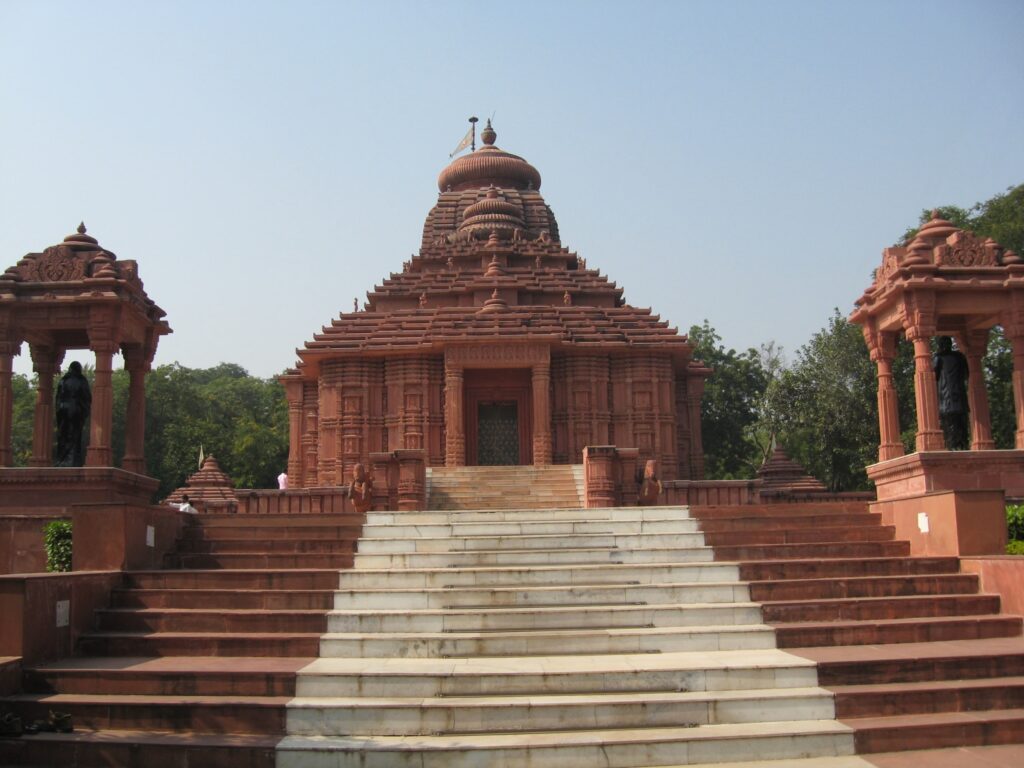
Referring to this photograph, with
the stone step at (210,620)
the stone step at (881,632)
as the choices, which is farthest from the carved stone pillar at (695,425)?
the stone step at (210,620)

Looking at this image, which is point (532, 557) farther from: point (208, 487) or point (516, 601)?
point (208, 487)

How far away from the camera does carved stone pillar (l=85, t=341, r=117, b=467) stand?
521 inches

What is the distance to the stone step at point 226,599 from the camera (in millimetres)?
9398

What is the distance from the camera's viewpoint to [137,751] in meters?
7.01

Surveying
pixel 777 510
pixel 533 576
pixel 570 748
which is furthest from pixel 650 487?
pixel 570 748

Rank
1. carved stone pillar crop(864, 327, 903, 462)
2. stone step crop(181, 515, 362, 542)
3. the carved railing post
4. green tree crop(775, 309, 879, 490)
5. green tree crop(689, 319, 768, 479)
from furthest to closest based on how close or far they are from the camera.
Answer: green tree crop(689, 319, 768, 479), green tree crop(775, 309, 879, 490), the carved railing post, carved stone pillar crop(864, 327, 903, 462), stone step crop(181, 515, 362, 542)

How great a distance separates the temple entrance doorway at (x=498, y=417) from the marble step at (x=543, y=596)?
14898 millimetres

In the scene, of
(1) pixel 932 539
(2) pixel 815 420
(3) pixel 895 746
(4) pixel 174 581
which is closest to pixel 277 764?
(4) pixel 174 581

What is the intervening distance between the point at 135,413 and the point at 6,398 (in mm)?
1737

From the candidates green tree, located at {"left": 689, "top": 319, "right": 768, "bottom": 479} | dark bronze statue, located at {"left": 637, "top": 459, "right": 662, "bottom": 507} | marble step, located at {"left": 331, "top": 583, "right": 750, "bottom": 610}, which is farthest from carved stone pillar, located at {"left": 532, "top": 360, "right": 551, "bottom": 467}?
green tree, located at {"left": 689, "top": 319, "right": 768, "bottom": 479}

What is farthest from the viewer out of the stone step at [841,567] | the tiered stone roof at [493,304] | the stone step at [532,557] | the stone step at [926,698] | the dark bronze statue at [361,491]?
the tiered stone roof at [493,304]

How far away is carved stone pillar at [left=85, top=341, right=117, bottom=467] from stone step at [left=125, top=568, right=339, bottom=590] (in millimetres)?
3819

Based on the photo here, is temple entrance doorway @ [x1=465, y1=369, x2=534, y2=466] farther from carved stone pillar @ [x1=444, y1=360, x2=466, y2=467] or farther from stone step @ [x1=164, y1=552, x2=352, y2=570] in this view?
stone step @ [x1=164, y1=552, x2=352, y2=570]

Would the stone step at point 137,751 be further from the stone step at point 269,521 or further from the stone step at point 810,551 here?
the stone step at point 810,551
